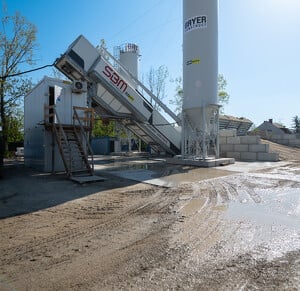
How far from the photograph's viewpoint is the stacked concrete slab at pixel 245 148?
16234 millimetres

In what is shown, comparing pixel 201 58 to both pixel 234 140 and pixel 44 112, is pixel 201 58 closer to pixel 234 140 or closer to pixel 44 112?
pixel 234 140

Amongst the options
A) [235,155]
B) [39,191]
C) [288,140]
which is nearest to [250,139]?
[235,155]

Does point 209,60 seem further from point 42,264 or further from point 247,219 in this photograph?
point 42,264

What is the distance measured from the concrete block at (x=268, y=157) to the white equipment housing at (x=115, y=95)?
534 centimetres

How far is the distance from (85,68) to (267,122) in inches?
1775

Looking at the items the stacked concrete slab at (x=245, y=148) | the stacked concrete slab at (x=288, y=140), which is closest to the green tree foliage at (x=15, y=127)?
the stacked concrete slab at (x=245, y=148)

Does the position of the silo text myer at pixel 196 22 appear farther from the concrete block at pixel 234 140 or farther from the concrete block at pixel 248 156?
the concrete block at pixel 248 156

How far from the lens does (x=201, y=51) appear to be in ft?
43.4

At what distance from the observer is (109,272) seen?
2.81m

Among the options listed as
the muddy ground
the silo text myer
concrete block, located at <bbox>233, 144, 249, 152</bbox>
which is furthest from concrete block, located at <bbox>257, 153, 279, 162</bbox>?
the muddy ground

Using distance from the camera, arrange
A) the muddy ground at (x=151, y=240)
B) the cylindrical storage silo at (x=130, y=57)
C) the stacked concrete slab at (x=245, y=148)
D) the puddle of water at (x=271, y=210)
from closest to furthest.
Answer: the muddy ground at (x=151, y=240), the puddle of water at (x=271, y=210), the stacked concrete slab at (x=245, y=148), the cylindrical storage silo at (x=130, y=57)

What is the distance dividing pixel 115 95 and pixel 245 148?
8851 mm

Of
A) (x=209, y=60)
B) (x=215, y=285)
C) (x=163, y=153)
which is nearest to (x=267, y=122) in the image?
(x=163, y=153)

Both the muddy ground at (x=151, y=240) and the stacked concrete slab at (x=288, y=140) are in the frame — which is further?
the stacked concrete slab at (x=288, y=140)
